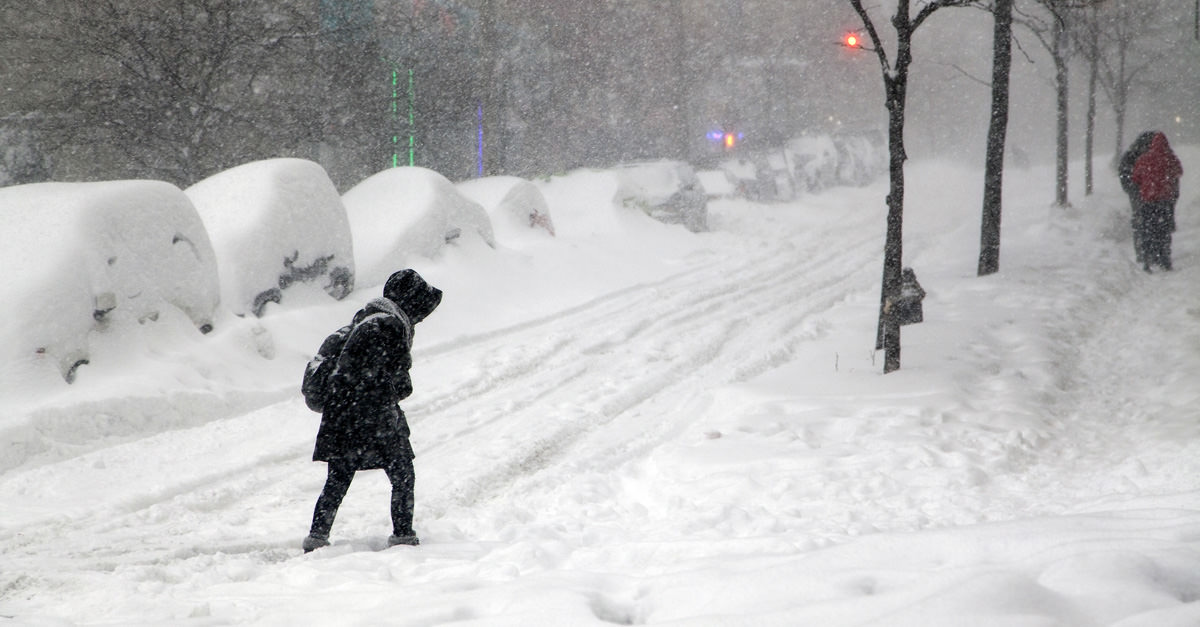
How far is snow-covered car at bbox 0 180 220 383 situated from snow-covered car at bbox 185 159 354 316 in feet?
2.44

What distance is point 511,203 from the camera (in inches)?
595

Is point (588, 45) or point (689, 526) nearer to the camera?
point (689, 526)

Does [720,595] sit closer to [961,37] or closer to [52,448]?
[52,448]

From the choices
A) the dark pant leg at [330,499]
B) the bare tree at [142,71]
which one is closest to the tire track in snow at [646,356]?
the dark pant leg at [330,499]

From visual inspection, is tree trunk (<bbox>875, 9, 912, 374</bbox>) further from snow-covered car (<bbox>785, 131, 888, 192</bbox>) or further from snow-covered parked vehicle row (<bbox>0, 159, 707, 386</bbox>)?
snow-covered car (<bbox>785, 131, 888, 192</bbox>)

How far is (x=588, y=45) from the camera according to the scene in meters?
27.4

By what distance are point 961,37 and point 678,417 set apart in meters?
62.1

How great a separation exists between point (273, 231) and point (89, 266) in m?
2.57

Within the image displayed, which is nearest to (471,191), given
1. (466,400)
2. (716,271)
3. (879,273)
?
(716,271)

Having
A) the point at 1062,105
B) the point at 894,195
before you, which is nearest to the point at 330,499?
the point at 894,195

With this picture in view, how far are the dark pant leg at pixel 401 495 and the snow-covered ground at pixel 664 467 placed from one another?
175 millimetres

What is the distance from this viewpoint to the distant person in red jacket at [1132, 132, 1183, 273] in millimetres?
12383

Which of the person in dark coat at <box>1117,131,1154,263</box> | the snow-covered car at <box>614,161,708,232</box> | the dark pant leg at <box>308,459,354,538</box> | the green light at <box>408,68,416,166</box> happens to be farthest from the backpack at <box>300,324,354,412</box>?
the green light at <box>408,68,416,166</box>

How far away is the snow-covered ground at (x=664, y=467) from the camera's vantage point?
3.09m
